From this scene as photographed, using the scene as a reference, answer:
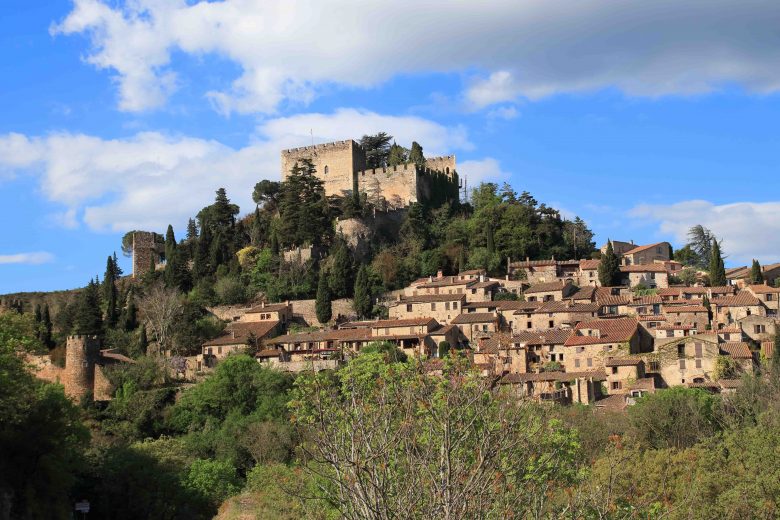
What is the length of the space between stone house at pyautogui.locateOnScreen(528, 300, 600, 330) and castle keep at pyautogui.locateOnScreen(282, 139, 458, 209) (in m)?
22.9

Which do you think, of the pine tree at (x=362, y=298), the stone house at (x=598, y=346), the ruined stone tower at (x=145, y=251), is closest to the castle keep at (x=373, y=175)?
the ruined stone tower at (x=145, y=251)

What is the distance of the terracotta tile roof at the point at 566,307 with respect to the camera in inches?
2576

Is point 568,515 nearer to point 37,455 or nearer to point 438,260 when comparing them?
point 37,455

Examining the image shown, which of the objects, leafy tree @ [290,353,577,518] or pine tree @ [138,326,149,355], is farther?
pine tree @ [138,326,149,355]

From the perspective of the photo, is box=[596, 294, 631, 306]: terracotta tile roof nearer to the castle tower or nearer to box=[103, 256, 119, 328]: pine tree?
the castle tower

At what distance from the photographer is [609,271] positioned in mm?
72688

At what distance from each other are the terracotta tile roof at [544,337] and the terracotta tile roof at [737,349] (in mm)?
9391

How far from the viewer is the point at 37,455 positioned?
38.5 meters

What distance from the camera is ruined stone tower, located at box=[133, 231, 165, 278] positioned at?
88.6 metres

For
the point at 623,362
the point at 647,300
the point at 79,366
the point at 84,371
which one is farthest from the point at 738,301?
the point at 79,366

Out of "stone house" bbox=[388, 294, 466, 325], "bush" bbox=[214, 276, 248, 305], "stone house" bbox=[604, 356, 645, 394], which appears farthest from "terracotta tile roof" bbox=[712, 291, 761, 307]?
"bush" bbox=[214, 276, 248, 305]

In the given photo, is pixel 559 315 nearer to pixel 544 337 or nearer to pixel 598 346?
pixel 544 337

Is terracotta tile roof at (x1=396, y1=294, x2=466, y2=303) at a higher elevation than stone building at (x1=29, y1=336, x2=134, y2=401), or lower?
higher

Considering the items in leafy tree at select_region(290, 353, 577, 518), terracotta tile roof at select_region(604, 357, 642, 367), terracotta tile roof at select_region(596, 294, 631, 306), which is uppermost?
terracotta tile roof at select_region(596, 294, 631, 306)
